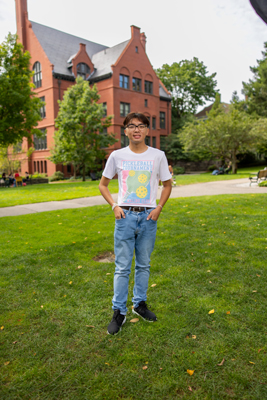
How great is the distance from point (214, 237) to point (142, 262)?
3514 mm

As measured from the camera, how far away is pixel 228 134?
93.6 ft

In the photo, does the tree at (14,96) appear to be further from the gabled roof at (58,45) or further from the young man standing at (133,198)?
the young man standing at (133,198)

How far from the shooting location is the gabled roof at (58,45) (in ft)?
116

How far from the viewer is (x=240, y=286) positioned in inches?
162

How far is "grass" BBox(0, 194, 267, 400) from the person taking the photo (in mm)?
2404

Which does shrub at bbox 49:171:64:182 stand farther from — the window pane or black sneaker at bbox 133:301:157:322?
black sneaker at bbox 133:301:157:322

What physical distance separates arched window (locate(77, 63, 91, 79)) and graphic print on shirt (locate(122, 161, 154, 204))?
36.7 metres

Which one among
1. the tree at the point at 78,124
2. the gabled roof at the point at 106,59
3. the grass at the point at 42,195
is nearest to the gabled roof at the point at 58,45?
the gabled roof at the point at 106,59

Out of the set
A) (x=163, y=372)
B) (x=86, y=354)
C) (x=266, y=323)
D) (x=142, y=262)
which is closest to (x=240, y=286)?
(x=266, y=323)

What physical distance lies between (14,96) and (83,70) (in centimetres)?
1733

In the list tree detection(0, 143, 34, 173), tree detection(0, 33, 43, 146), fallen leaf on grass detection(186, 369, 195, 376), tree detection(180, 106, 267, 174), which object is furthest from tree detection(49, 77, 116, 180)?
fallen leaf on grass detection(186, 369, 195, 376)

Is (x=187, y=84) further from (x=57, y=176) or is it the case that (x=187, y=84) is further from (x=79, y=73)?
(x=57, y=176)

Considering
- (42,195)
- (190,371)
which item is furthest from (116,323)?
(42,195)

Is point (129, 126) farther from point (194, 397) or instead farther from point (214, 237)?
point (214, 237)
